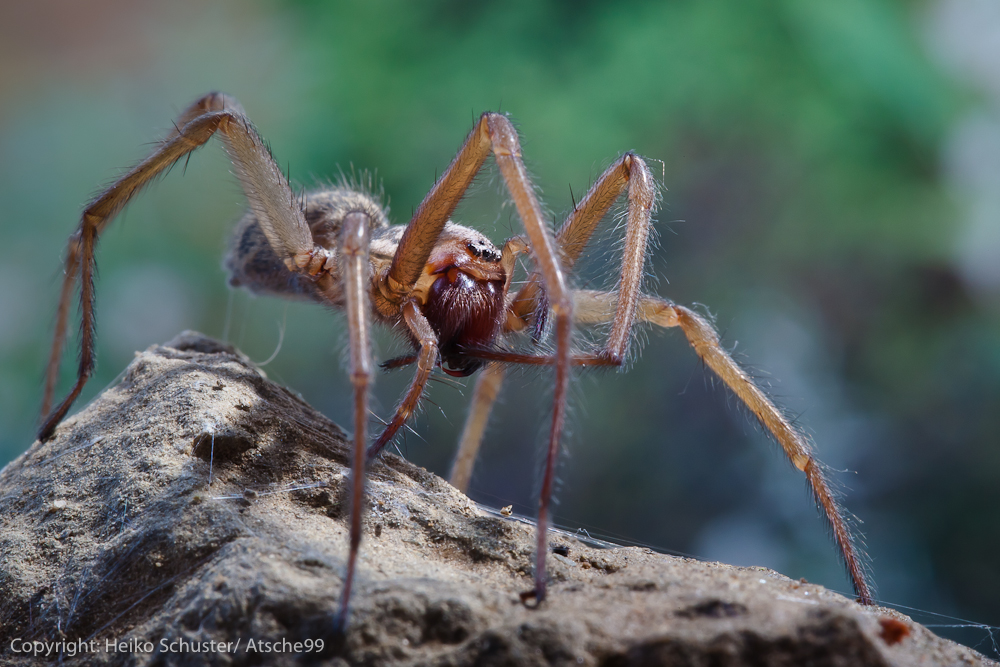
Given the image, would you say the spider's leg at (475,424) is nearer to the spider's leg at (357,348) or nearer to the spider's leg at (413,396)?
the spider's leg at (413,396)

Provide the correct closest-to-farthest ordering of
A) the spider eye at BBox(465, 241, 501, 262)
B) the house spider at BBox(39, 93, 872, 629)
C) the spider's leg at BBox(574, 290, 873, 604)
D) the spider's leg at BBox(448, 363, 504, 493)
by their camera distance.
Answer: the house spider at BBox(39, 93, 872, 629), the spider's leg at BBox(574, 290, 873, 604), the spider eye at BBox(465, 241, 501, 262), the spider's leg at BBox(448, 363, 504, 493)

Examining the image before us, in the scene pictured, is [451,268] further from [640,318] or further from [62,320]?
[62,320]

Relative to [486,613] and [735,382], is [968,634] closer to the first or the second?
Result: [735,382]

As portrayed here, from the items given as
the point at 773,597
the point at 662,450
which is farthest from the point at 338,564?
the point at 662,450

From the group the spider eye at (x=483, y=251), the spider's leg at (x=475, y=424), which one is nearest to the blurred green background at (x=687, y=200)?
the spider's leg at (x=475, y=424)

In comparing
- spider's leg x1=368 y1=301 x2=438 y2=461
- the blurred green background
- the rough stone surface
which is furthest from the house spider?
the blurred green background

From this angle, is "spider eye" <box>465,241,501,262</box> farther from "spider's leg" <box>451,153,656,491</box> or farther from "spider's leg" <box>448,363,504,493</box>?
"spider's leg" <box>448,363,504,493</box>

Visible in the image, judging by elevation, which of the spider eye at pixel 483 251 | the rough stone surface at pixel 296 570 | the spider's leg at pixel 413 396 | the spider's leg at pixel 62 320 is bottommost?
the rough stone surface at pixel 296 570
